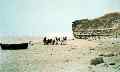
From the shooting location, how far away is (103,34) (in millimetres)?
89938

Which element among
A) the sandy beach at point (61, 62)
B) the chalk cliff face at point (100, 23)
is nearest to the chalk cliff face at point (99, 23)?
the chalk cliff face at point (100, 23)

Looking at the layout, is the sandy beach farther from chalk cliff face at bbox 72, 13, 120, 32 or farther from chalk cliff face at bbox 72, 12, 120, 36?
chalk cliff face at bbox 72, 13, 120, 32

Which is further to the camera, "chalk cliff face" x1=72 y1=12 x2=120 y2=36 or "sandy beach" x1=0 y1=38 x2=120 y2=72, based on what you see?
"chalk cliff face" x1=72 y1=12 x2=120 y2=36

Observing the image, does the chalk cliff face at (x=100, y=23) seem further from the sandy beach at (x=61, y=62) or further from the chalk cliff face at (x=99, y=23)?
the sandy beach at (x=61, y=62)

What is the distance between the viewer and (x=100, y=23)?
100625 millimetres

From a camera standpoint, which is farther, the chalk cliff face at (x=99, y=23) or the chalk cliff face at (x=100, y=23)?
the chalk cliff face at (x=99, y=23)

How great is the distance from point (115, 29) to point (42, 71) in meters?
67.7

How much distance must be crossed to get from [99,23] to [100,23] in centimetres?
55

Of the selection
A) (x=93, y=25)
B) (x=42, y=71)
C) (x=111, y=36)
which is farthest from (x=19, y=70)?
(x=93, y=25)

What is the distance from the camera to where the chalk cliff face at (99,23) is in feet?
314

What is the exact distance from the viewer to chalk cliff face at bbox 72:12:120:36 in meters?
95.0

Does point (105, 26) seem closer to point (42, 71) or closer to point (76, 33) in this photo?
point (76, 33)

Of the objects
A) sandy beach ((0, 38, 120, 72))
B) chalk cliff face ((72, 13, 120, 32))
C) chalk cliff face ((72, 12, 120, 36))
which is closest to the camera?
sandy beach ((0, 38, 120, 72))

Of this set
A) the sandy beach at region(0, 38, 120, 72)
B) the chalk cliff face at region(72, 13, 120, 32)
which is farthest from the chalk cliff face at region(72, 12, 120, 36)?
the sandy beach at region(0, 38, 120, 72)
